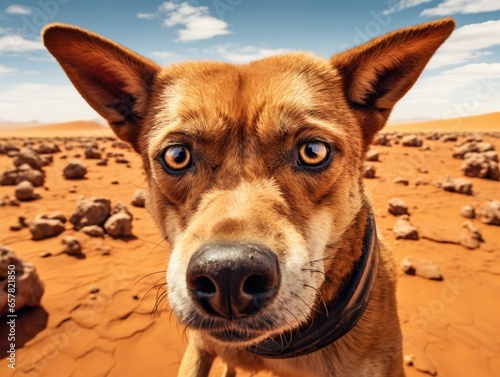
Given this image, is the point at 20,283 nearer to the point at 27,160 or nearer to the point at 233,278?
the point at 233,278

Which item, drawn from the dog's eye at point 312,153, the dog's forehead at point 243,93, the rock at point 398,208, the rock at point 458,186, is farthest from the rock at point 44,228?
the rock at point 458,186

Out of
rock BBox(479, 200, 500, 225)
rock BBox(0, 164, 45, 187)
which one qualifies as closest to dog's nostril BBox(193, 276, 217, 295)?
rock BBox(479, 200, 500, 225)

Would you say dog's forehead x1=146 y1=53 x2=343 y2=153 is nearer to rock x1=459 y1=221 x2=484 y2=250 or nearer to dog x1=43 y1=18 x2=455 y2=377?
dog x1=43 y1=18 x2=455 y2=377

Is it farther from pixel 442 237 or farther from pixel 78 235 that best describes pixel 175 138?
pixel 442 237

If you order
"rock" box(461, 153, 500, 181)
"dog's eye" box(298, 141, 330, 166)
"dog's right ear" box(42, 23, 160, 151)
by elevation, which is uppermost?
"dog's right ear" box(42, 23, 160, 151)

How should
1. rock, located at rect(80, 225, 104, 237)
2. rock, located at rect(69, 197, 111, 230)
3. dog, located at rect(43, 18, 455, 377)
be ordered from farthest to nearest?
rock, located at rect(69, 197, 111, 230) < rock, located at rect(80, 225, 104, 237) < dog, located at rect(43, 18, 455, 377)

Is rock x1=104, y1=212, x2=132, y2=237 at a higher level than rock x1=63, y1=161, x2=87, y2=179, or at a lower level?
higher

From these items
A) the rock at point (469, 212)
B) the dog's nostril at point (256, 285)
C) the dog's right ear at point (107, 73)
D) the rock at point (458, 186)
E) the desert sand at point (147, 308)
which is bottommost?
the desert sand at point (147, 308)

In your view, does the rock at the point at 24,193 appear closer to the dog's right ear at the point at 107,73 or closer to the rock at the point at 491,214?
the dog's right ear at the point at 107,73
